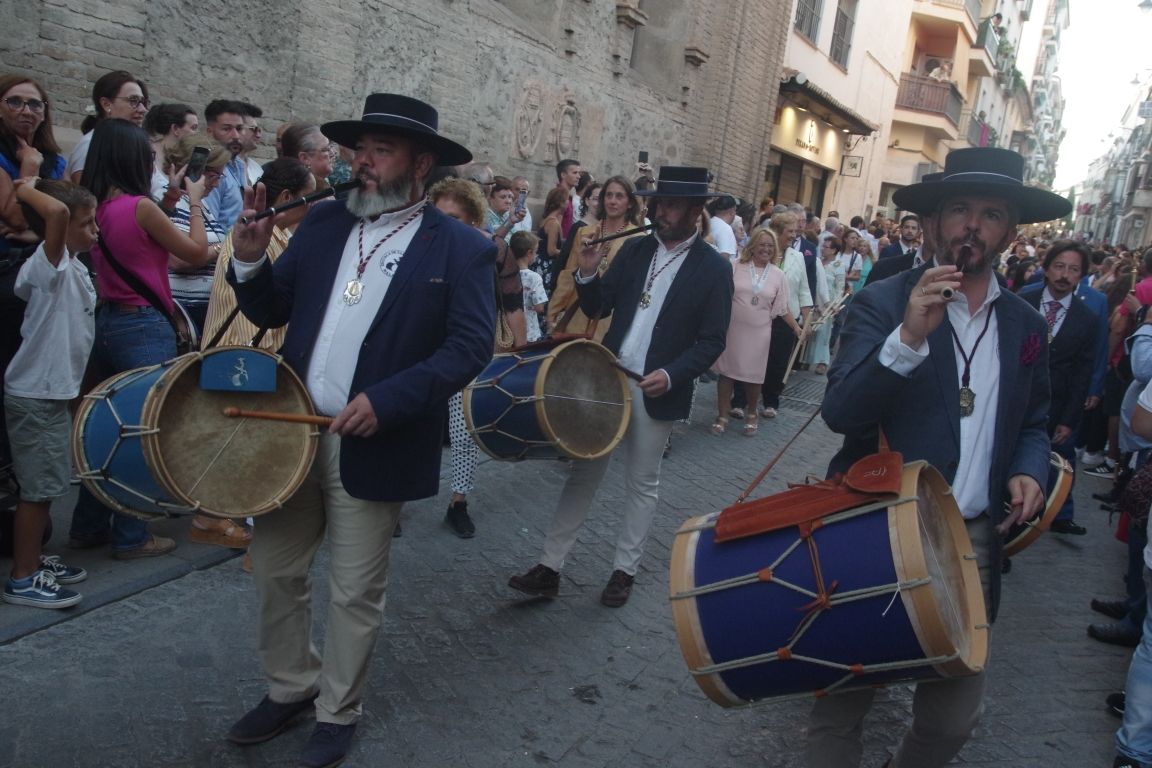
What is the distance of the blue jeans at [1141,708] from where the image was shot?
12.5 feet

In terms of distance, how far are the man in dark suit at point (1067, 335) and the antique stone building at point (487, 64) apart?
6.59m

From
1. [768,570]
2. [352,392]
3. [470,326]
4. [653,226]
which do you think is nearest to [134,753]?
[352,392]

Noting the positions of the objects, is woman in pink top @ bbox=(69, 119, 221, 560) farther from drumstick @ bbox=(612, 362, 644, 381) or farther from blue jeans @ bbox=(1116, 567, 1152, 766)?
blue jeans @ bbox=(1116, 567, 1152, 766)

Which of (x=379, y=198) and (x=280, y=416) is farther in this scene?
(x=379, y=198)

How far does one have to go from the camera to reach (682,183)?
16.6ft

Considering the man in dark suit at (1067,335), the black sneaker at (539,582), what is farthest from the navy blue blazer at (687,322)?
the man in dark suit at (1067,335)

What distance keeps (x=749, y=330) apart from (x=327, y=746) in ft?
22.7

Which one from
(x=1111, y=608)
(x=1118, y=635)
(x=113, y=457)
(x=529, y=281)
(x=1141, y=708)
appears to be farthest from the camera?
(x=529, y=281)

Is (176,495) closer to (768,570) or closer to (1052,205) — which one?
(768,570)

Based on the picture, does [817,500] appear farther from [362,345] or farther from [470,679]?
[470,679]

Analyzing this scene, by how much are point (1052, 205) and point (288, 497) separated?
2570 mm

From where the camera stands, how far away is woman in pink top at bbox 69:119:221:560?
4.57 m

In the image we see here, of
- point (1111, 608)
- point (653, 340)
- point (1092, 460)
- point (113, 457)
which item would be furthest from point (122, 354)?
point (1092, 460)

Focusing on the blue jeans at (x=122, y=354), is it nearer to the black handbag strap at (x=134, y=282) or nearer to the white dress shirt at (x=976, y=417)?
the black handbag strap at (x=134, y=282)
